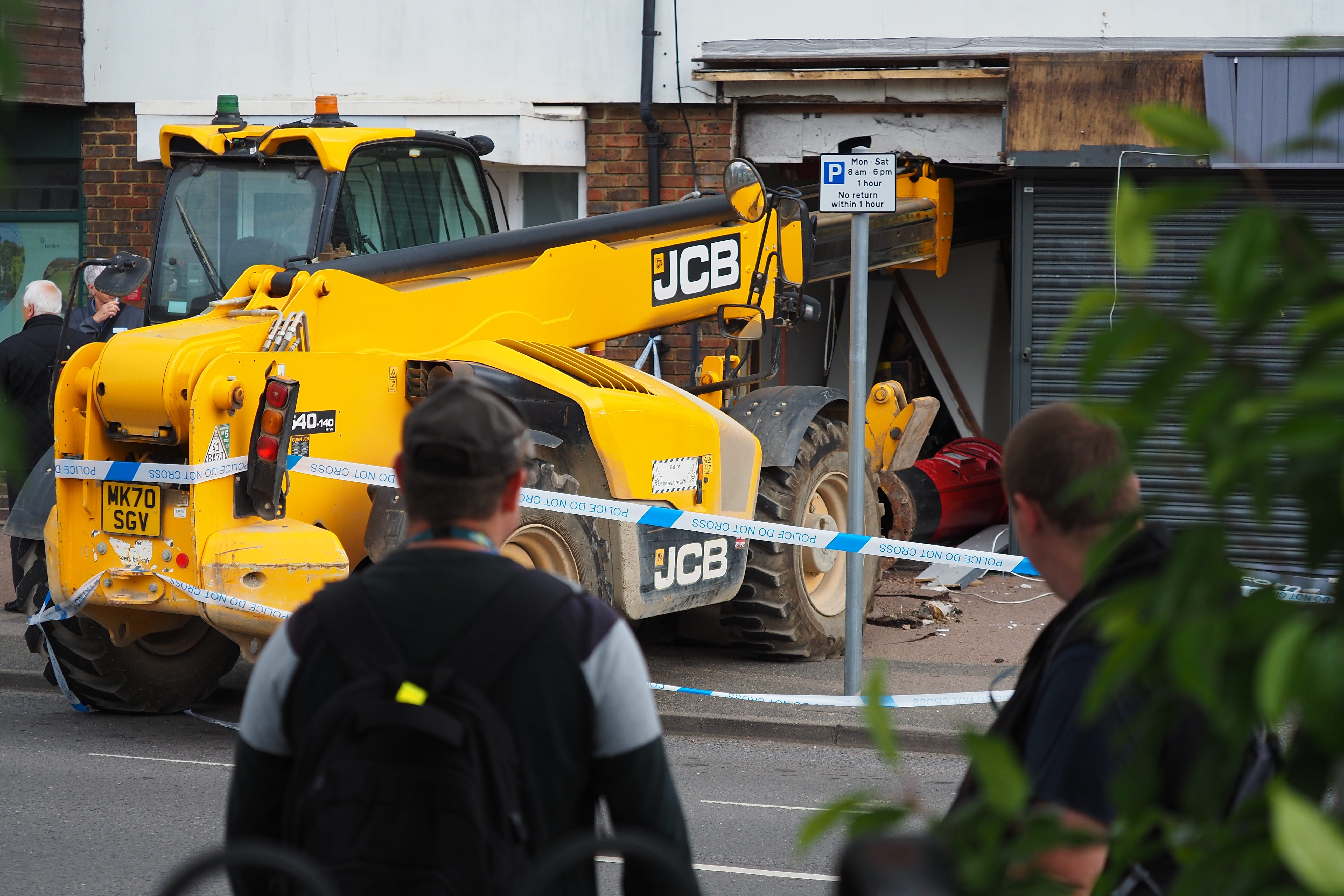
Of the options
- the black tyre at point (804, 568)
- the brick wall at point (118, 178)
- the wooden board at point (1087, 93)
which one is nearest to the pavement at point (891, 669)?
the black tyre at point (804, 568)

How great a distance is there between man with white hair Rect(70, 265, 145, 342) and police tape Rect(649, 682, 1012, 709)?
12.2ft

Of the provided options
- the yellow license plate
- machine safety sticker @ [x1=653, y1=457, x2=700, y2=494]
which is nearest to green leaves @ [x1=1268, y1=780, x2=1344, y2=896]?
the yellow license plate

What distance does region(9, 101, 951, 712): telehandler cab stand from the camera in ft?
20.9

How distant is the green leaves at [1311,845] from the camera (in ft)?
2.89

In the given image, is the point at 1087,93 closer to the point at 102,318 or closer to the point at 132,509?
the point at 102,318

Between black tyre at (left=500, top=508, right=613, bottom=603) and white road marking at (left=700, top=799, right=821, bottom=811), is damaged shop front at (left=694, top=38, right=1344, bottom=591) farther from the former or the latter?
white road marking at (left=700, top=799, right=821, bottom=811)

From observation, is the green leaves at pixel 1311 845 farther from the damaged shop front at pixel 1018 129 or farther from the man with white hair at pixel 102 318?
the damaged shop front at pixel 1018 129

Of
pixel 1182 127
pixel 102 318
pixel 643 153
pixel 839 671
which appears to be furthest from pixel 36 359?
pixel 1182 127

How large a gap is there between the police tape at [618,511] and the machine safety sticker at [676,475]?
124 mm

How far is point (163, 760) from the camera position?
6715 mm

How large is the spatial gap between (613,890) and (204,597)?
2197 millimetres

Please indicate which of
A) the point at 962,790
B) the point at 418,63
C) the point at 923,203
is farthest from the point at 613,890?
the point at 418,63

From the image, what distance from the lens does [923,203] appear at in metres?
11.8

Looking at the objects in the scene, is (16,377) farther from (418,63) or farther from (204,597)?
(418,63)
